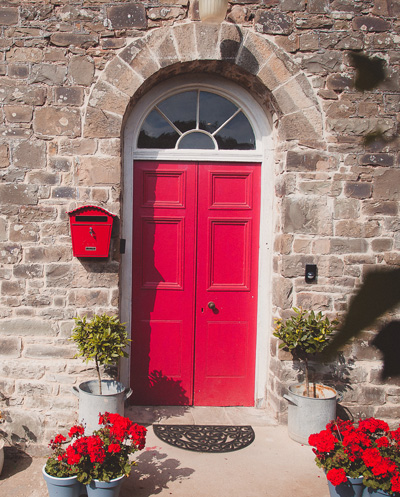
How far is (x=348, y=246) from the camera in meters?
3.99

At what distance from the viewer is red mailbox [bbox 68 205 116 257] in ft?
12.2

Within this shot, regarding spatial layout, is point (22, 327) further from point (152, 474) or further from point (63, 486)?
point (152, 474)

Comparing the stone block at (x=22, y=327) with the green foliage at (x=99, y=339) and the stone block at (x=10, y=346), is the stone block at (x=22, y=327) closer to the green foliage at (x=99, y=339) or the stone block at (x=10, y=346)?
the stone block at (x=10, y=346)

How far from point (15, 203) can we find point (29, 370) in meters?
1.39

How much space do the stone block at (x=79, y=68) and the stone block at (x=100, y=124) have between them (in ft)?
0.83

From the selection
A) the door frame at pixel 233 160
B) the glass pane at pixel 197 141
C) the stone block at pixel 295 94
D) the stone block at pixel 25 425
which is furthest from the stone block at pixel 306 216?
the stone block at pixel 25 425

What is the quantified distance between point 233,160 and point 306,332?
1.70 meters

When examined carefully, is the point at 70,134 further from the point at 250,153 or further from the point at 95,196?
the point at 250,153

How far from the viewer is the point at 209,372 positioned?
4.35 meters

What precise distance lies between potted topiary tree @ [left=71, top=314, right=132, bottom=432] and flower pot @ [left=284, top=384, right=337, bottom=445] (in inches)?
52.9

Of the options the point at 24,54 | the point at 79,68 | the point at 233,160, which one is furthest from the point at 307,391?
the point at 24,54

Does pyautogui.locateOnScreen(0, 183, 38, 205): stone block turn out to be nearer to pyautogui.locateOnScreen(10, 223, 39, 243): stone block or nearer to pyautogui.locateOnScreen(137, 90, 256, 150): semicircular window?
pyautogui.locateOnScreen(10, 223, 39, 243): stone block

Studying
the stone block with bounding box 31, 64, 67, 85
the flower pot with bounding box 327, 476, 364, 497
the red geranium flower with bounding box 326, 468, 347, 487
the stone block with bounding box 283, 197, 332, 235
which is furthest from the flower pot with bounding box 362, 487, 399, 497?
the stone block with bounding box 31, 64, 67, 85

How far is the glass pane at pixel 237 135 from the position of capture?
14.2 feet
